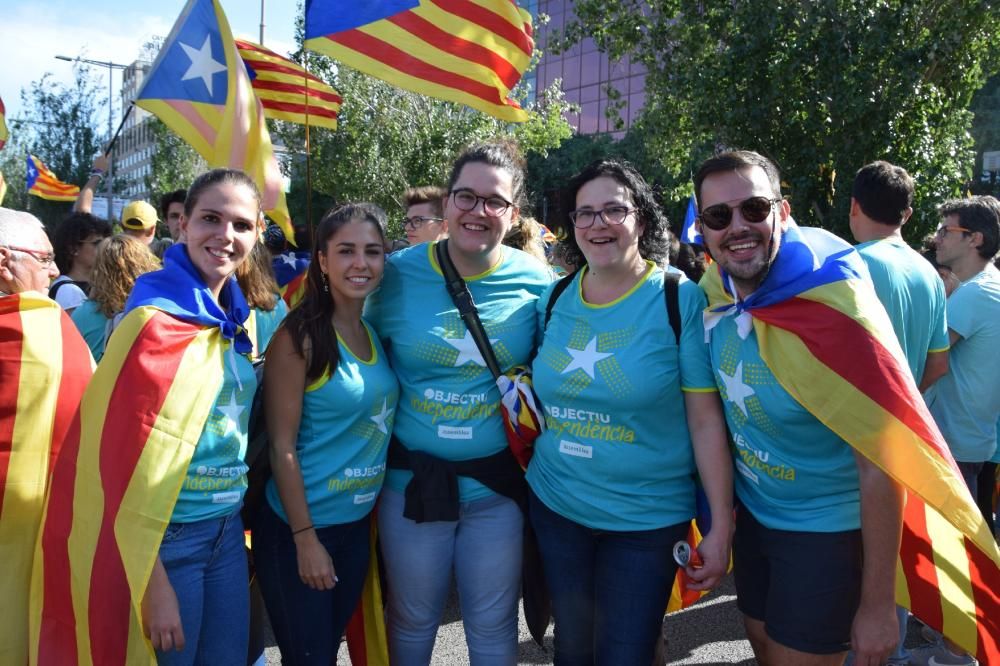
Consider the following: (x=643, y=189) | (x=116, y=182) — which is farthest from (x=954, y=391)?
(x=116, y=182)

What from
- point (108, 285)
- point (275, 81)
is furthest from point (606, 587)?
point (275, 81)

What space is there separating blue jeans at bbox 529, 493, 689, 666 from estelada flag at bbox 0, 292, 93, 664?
65.7 inches

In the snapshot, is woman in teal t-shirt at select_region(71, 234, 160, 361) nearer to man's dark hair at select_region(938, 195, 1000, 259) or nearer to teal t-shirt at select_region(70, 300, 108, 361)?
teal t-shirt at select_region(70, 300, 108, 361)

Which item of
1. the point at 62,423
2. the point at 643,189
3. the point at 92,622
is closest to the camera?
the point at 92,622

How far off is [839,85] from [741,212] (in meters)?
9.14

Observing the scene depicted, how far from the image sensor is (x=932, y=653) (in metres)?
3.82

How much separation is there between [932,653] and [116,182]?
45.2 meters

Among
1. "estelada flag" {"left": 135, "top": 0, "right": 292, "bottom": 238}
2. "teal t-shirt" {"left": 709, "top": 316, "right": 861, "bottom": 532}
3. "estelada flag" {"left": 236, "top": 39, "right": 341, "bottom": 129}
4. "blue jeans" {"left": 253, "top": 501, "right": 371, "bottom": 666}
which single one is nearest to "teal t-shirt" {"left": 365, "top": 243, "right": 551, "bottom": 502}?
"blue jeans" {"left": 253, "top": 501, "right": 371, "bottom": 666}

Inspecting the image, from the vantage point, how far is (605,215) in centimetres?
266

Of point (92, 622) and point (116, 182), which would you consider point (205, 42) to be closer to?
point (92, 622)

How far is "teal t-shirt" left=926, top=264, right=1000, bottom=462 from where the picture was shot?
12.9 feet

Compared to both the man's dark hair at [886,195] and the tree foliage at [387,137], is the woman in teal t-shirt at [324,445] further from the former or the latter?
the tree foliage at [387,137]

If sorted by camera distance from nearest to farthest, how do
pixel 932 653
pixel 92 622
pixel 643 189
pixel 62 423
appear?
pixel 92 622
pixel 62 423
pixel 643 189
pixel 932 653

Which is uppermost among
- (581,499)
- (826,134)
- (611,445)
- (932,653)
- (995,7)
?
(995,7)
